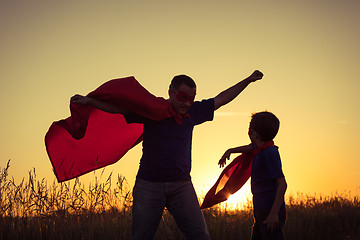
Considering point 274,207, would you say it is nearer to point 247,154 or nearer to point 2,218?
point 247,154

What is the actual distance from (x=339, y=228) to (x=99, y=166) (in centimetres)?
518

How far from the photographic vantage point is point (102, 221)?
679 cm

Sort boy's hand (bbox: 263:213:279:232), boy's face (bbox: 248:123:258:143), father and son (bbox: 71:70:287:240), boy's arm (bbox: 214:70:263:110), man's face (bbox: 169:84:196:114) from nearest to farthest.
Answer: boy's hand (bbox: 263:213:279:232) → father and son (bbox: 71:70:287:240) → man's face (bbox: 169:84:196:114) → boy's face (bbox: 248:123:258:143) → boy's arm (bbox: 214:70:263:110)

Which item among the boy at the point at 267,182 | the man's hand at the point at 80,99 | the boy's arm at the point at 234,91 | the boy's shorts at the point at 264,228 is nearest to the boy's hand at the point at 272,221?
the boy at the point at 267,182

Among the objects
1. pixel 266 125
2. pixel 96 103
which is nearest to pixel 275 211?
pixel 266 125

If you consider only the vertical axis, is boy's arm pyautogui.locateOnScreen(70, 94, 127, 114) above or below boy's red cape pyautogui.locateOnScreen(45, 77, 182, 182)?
above

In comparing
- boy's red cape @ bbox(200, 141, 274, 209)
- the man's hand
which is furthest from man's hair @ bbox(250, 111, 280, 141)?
the man's hand

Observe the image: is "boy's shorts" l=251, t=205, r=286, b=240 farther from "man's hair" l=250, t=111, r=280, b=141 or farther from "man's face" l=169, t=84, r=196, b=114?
"man's face" l=169, t=84, r=196, b=114

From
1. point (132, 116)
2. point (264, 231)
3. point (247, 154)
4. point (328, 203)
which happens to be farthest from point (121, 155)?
point (328, 203)

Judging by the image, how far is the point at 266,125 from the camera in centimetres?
425

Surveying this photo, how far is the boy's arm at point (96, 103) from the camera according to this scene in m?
4.07

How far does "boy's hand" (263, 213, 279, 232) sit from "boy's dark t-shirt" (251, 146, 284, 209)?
0.20 metres

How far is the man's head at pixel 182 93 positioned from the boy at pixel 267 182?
716 mm

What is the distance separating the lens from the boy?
3985 millimetres
